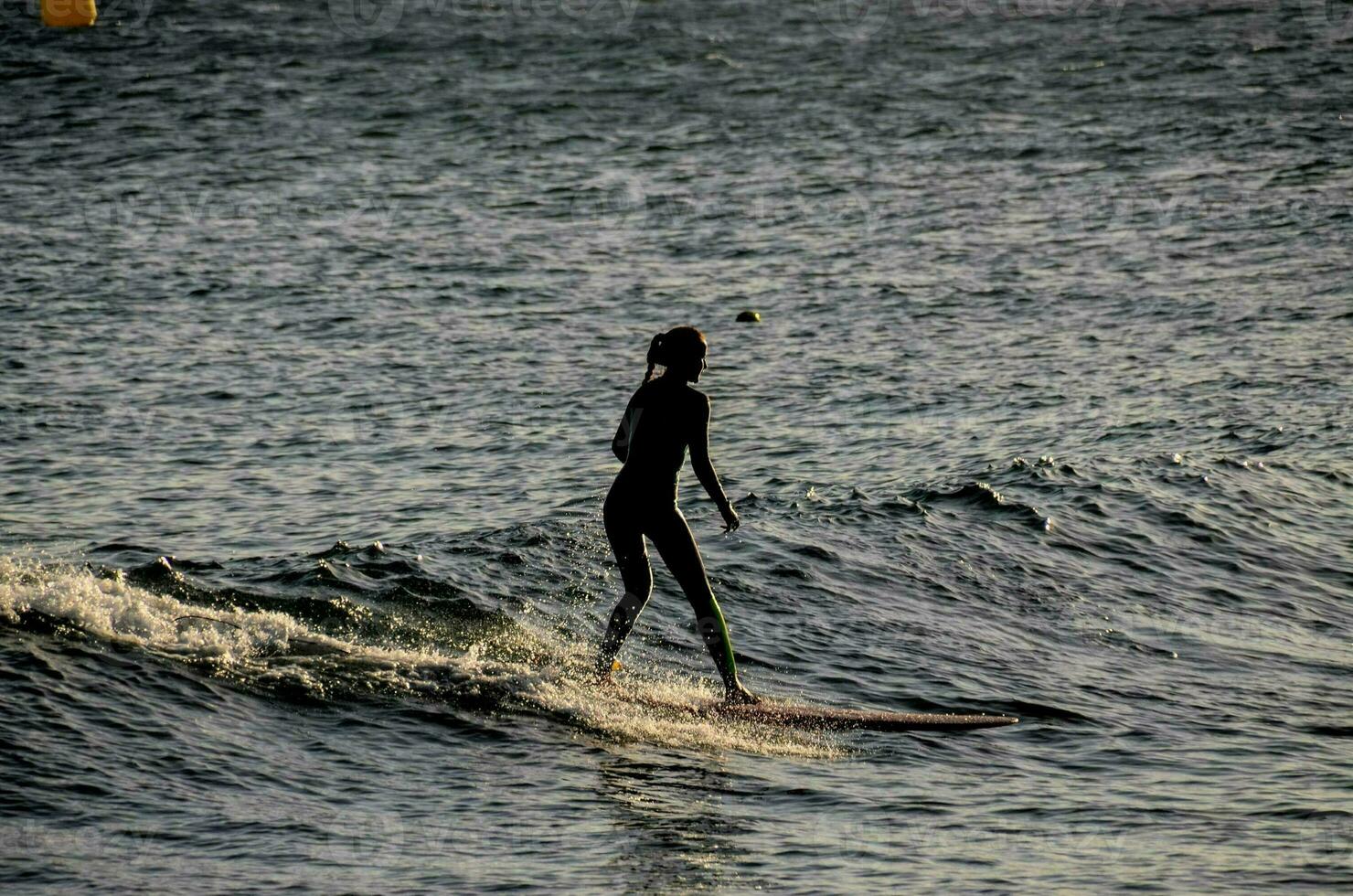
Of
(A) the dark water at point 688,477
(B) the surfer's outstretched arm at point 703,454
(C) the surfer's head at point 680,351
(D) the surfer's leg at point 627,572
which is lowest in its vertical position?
(A) the dark water at point 688,477

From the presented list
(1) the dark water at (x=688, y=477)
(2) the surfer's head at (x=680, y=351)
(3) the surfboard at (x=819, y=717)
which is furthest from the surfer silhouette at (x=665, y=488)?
(1) the dark water at (x=688, y=477)

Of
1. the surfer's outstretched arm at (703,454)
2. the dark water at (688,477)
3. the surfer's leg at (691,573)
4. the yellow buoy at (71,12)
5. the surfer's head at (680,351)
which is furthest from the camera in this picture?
the yellow buoy at (71,12)

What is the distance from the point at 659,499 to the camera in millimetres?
→ 11148

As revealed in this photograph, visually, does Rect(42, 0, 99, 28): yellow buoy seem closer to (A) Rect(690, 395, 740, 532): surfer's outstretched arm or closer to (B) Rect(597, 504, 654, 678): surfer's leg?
(B) Rect(597, 504, 654, 678): surfer's leg

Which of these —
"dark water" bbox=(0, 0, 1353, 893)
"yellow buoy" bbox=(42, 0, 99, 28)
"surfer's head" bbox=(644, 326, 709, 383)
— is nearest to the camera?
"dark water" bbox=(0, 0, 1353, 893)

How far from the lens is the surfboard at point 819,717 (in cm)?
1127

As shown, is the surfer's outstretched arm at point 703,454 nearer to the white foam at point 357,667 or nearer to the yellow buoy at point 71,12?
the white foam at point 357,667

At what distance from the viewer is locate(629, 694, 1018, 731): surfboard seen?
37.0 ft

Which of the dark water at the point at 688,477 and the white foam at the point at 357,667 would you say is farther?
the white foam at the point at 357,667

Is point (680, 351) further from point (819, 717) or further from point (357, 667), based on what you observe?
point (357, 667)

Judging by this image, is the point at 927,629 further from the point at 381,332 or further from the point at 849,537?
the point at 381,332

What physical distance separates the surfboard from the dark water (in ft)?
0.69

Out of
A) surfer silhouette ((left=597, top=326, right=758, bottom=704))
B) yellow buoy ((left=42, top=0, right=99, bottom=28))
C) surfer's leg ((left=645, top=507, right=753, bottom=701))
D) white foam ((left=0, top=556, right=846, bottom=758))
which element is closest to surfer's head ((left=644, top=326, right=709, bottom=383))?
surfer silhouette ((left=597, top=326, right=758, bottom=704))

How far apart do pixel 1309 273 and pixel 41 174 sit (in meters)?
26.7
